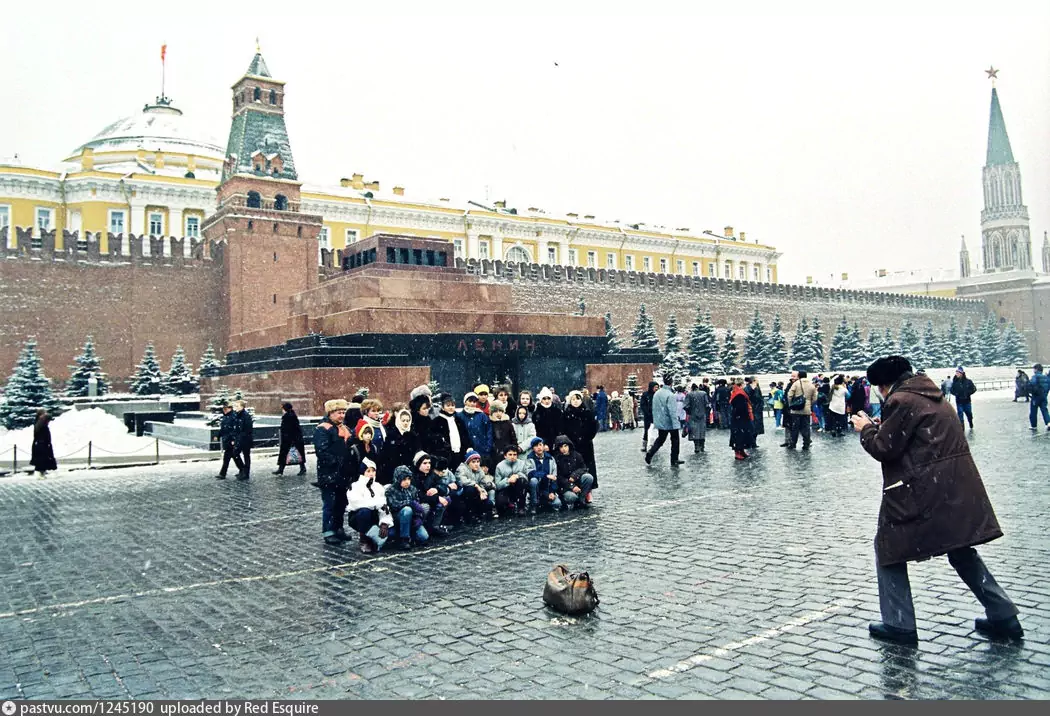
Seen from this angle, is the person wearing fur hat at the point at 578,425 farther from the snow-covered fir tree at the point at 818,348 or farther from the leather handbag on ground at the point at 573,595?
the snow-covered fir tree at the point at 818,348

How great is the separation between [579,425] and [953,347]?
1883 inches

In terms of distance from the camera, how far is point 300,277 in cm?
3077

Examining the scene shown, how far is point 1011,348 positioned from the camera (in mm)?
50469

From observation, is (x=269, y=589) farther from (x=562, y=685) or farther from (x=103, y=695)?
(x=562, y=685)

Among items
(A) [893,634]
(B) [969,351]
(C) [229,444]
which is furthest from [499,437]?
(B) [969,351]

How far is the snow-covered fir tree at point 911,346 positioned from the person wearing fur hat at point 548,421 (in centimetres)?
4093

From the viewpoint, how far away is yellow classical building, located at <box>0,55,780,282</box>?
36438 millimetres

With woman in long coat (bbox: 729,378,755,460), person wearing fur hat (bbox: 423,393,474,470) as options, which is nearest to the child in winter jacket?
person wearing fur hat (bbox: 423,393,474,470)

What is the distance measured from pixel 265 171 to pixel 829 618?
1158 inches

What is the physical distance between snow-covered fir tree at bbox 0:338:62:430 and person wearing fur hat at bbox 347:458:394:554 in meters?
16.9

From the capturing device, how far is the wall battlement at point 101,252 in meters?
27.4

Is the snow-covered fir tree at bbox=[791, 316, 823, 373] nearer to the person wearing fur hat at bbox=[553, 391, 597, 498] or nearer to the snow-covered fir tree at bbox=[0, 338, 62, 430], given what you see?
the snow-covered fir tree at bbox=[0, 338, 62, 430]

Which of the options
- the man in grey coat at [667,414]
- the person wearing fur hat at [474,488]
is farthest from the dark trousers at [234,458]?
the man in grey coat at [667,414]

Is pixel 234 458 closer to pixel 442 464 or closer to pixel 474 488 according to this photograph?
pixel 474 488
